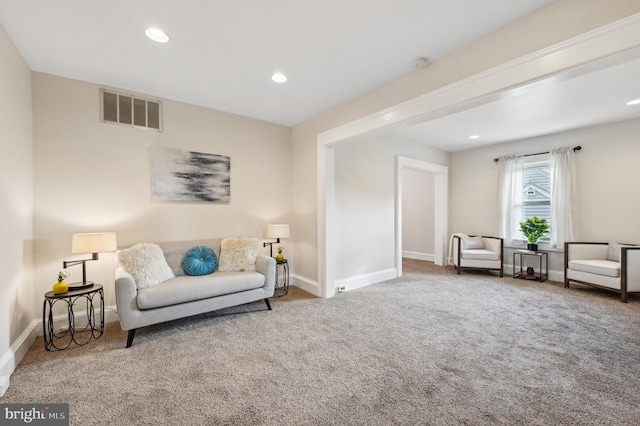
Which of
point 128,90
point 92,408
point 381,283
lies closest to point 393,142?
point 381,283

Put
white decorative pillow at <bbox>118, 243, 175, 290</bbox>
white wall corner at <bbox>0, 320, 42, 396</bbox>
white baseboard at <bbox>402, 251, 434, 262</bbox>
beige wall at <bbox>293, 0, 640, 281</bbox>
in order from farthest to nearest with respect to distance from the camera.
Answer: white baseboard at <bbox>402, 251, 434, 262</bbox>, white decorative pillow at <bbox>118, 243, 175, 290</bbox>, white wall corner at <bbox>0, 320, 42, 396</bbox>, beige wall at <bbox>293, 0, 640, 281</bbox>

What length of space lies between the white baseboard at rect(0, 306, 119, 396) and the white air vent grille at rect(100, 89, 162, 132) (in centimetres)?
213

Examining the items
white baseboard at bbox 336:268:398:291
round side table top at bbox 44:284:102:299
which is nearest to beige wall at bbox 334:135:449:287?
white baseboard at bbox 336:268:398:291

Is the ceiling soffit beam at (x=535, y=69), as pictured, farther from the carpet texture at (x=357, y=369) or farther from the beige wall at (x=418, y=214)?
the beige wall at (x=418, y=214)

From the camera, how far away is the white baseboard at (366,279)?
4230mm

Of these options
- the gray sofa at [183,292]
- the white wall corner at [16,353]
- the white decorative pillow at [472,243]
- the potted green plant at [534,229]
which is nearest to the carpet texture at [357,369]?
the white wall corner at [16,353]

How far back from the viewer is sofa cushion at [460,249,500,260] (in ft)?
16.8

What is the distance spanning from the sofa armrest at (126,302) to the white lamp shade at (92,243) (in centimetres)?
35

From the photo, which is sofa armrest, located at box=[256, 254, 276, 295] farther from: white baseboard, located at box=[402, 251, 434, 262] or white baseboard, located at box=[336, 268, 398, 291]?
white baseboard, located at box=[402, 251, 434, 262]

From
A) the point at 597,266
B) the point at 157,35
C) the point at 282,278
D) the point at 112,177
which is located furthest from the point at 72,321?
the point at 597,266

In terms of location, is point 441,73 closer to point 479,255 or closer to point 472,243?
point 479,255

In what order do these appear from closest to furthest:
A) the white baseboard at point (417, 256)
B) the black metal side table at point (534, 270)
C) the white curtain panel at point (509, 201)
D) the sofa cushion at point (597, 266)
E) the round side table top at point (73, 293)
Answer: the round side table top at point (73, 293) → the sofa cushion at point (597, 266) → the black metal side table at point (534, 270) → the white curtain panel at point (509, 201) → the white baseboard at point (417, 256)

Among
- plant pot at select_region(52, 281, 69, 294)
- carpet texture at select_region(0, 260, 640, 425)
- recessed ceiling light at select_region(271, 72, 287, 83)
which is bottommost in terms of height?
carpet texture at select_region(0, 260, 640, 425)

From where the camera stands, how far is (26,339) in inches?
94.7
